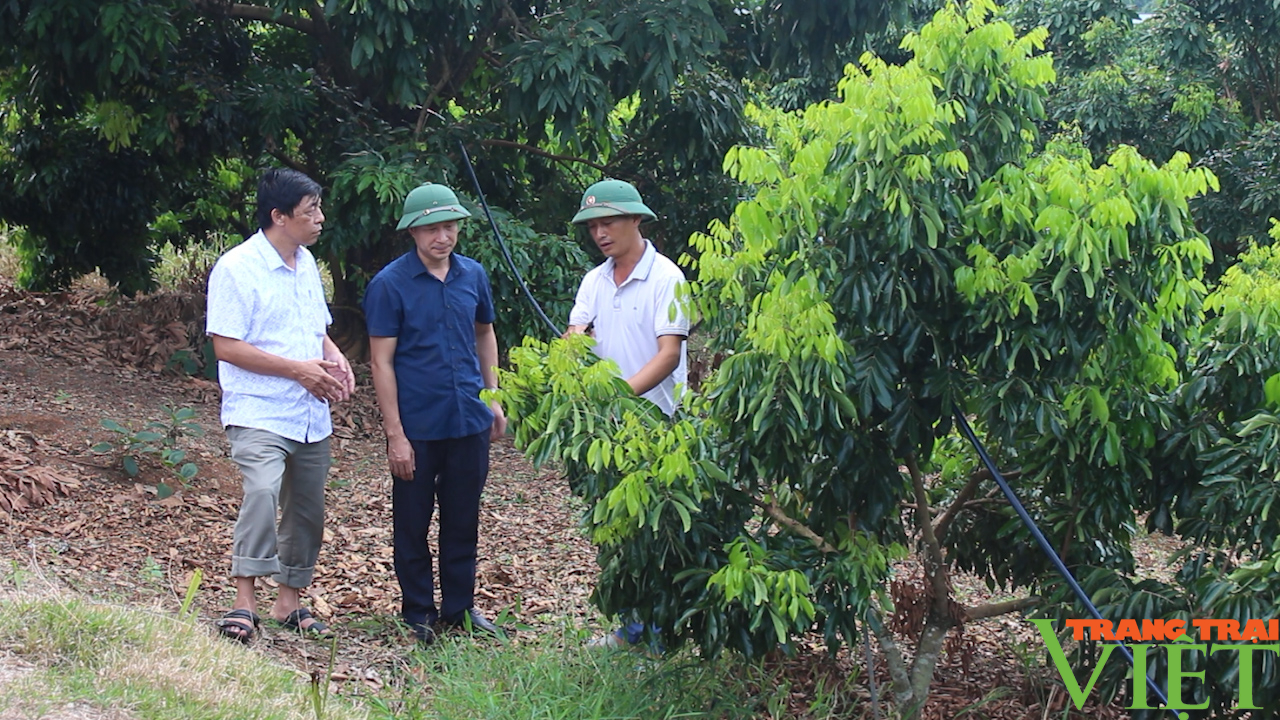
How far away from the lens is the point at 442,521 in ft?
15.6

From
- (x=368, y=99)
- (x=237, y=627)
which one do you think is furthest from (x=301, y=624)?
(x=368, y=99)

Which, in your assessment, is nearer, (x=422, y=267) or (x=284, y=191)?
(x=284, y=191)

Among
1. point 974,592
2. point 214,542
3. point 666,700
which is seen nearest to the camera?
point 666,700

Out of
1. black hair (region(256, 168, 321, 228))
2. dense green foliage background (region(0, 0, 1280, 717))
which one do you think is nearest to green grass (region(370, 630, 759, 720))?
dense green foliage background (region(0, 0, 1280, 717))

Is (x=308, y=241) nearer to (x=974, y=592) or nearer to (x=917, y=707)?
(x=917, y=707)

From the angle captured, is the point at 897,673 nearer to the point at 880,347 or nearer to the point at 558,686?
the point at 558,686

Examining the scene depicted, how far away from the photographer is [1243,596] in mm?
3408

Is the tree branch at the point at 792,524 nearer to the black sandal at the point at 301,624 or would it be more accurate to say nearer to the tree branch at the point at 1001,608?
the tree branch at the point at 1001,608

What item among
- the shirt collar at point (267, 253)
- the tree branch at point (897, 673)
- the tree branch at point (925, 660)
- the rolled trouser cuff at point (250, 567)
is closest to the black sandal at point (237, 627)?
the rolled trouser cuff at point (250, 567)

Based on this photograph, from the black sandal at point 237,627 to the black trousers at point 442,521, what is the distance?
0.59 metres

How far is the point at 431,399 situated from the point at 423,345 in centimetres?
20

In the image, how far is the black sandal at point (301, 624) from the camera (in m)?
4.59

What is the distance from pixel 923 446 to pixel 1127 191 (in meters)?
0.95

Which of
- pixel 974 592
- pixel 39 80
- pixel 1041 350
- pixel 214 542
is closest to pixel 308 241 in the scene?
pixel 214 542
